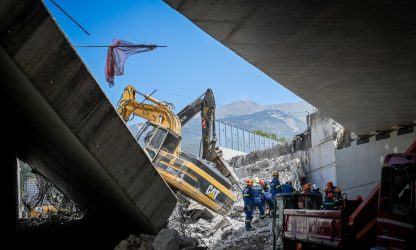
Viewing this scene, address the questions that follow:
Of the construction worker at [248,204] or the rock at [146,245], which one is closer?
the rock at [146,245]

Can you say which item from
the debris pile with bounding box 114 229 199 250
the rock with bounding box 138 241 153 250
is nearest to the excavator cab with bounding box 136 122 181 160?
the debris pile with bounding box 114 229 199 250

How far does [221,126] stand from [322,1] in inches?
1710

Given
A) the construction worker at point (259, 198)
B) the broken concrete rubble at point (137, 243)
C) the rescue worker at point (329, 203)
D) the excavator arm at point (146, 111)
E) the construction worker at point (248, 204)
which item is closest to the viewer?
the rescue worker at point (329, 203)

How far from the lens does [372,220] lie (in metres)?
7.00

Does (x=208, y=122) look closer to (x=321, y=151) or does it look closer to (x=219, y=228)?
(x=321, y=151)

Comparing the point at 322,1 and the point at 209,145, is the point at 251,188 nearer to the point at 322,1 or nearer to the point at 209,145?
the point at 209,145

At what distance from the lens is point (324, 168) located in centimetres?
2125

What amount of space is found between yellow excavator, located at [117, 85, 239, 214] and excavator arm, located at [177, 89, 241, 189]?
2371mm

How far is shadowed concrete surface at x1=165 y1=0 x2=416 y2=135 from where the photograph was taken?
7555 millimetres

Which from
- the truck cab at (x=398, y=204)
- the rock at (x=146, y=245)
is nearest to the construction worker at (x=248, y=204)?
the rock at (x=146, y=245)

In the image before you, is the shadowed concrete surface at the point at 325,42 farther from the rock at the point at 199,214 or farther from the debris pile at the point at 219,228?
the rock at the point at 199,214

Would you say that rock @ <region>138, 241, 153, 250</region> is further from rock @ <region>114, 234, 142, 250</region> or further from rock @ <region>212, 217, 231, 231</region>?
rock @ <region>212, 217, 231, 231</region>

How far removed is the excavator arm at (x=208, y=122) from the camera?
2217cm

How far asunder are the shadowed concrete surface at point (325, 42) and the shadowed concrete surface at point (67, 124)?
9.34 feet
